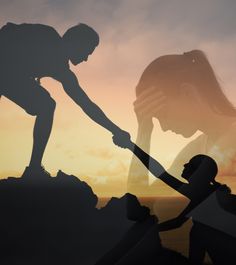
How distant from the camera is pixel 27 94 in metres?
5.31

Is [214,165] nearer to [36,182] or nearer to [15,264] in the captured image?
[36,182]

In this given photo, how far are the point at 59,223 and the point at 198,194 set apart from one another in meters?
1.96

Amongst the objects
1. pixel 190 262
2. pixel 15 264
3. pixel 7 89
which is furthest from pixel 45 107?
pixel 190 262

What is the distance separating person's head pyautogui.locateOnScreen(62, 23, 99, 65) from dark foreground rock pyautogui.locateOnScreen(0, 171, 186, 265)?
5.44 ft

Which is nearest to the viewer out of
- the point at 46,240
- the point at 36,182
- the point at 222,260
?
the point at 222,260

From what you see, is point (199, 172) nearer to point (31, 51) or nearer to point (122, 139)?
point (122, 139)

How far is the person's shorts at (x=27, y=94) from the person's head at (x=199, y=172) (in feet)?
6.75

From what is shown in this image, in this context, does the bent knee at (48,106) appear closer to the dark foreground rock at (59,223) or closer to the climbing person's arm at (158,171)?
the dark foreground rock at (59,223)

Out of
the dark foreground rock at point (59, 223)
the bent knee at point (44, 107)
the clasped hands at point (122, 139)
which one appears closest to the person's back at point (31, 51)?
the bent knee at point (44, 107)

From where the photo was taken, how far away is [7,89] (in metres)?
5.43

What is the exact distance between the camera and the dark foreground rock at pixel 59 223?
5270 millimetres

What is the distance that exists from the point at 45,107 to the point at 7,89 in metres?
0.60

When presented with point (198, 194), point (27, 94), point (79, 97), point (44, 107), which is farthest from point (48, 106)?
point (198, 194)

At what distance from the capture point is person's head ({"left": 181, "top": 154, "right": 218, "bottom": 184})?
5.13 m
